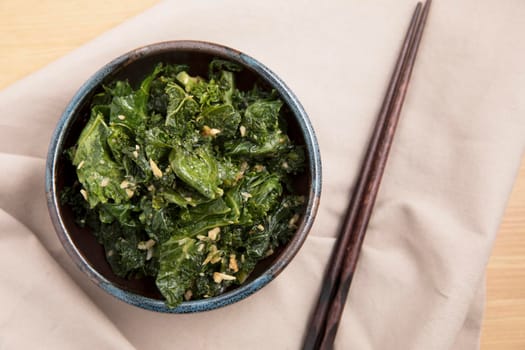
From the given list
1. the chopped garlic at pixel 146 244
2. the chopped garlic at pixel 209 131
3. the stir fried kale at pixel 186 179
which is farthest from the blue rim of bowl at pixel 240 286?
the chopped garlic at pixel 209 131

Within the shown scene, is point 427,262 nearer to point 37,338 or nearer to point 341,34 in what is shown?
point 341,34

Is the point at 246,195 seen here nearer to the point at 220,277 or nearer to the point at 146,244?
the point at 220,277

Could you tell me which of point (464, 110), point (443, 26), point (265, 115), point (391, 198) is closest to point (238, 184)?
point (265, 115)

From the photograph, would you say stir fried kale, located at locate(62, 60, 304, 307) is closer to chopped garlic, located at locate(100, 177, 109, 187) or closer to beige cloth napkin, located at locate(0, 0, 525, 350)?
chopped garlic, located at locate(100, 177, 109, 187)

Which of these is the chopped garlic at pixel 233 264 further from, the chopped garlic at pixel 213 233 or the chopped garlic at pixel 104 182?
the chopped garlic at pixel 104 182

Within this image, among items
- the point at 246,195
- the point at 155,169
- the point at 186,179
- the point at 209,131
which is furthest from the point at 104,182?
the point at 246,195

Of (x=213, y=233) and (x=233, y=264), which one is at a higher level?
(x=213, y=233)
